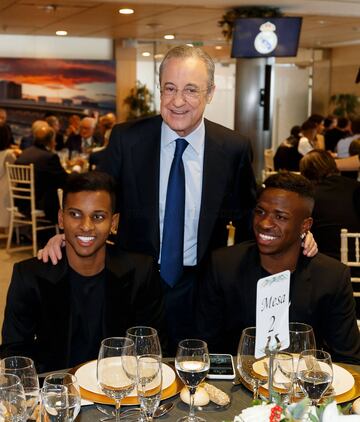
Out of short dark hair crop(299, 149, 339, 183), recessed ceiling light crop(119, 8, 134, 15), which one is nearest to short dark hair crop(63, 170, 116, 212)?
short dark hair crop(299, 149, 339, 183)

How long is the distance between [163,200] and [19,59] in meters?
10.7

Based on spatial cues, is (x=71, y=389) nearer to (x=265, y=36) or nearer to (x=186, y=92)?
(x=186, y=92)

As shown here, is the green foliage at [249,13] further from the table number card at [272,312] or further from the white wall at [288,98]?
the white wall at [288,98]

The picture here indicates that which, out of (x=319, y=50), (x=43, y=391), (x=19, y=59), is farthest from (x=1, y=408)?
(x=319, y=50)

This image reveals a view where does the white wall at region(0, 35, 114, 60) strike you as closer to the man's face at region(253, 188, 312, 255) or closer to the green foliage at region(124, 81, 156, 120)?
the green foliage at region(124, 81, 156, 120)

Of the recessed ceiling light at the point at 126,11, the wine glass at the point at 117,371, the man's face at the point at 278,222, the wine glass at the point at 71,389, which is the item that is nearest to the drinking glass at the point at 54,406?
the wine glass at the point at 71,389

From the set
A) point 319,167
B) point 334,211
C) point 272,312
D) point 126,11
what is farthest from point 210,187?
point 126,11

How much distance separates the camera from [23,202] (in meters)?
7.47

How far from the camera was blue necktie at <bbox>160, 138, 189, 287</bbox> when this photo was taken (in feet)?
8.30

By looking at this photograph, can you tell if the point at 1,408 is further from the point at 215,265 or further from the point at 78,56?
the point at 78,56

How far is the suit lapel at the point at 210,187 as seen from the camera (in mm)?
2568

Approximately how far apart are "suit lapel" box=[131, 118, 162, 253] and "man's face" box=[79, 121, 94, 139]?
338 inches

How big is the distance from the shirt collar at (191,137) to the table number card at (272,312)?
1.02 metres

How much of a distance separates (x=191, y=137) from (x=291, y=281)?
25.7 inches
